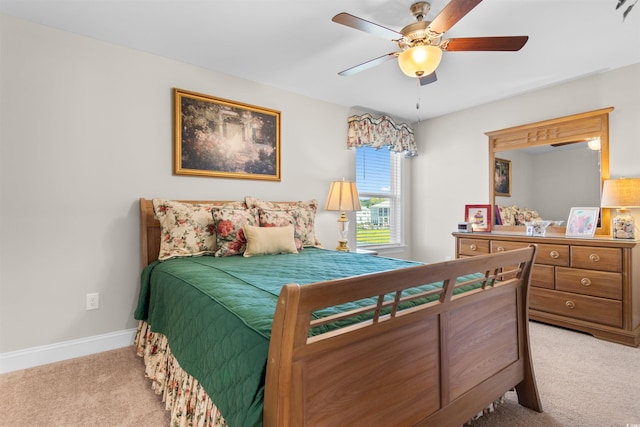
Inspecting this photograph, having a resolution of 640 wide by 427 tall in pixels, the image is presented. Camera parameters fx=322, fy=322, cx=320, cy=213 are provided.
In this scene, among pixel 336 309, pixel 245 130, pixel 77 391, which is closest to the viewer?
pixel 336 309

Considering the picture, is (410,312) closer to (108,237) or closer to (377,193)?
(108,237)

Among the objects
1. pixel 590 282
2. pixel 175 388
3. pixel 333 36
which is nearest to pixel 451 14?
pixel 333 36

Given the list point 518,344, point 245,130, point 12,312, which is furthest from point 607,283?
point 12,312

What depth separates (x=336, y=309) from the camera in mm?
1166

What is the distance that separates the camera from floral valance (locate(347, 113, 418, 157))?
12.8 ft

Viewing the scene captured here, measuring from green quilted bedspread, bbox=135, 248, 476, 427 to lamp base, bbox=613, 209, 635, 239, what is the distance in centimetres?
199

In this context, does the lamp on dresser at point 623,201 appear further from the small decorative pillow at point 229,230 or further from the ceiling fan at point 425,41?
the small decorative pillow at point 229,230

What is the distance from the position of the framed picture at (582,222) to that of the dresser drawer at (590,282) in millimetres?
420

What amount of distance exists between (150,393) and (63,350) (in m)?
0.96

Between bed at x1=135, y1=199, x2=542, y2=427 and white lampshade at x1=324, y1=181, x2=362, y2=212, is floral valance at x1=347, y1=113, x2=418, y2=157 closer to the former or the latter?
white lampshade at x1=324, y1=181, x2=362, y2=212

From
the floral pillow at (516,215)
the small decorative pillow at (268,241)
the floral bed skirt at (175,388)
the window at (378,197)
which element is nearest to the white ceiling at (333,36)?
the window at (378,197)

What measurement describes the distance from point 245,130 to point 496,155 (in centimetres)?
284

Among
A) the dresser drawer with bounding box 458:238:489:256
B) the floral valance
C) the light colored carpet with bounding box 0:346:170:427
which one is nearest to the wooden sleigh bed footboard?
the light colored carpet with bounding box 0:346:170:427

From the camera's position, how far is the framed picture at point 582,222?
2.91m
